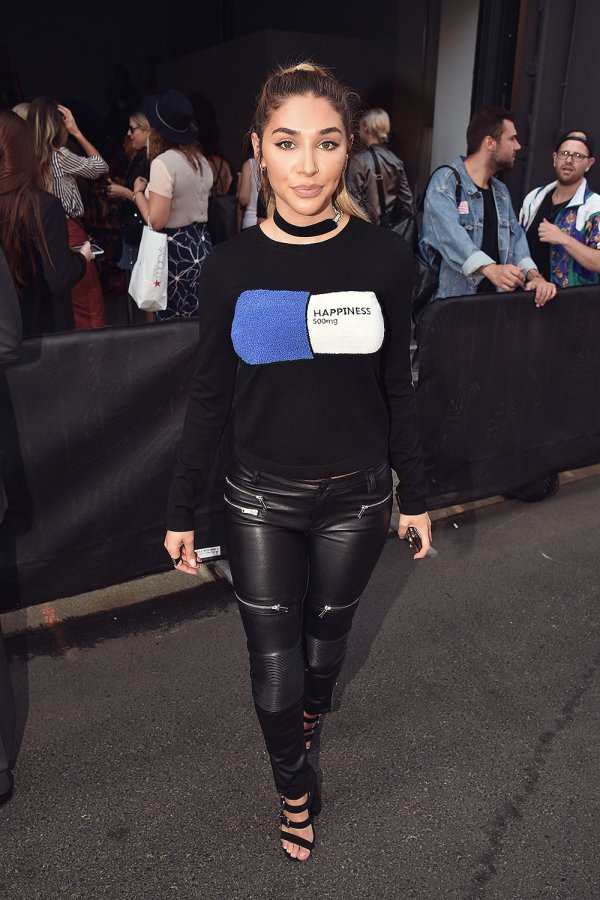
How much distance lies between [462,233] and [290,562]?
9.45ft

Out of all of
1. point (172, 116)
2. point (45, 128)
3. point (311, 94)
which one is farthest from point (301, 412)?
point (45, 128)

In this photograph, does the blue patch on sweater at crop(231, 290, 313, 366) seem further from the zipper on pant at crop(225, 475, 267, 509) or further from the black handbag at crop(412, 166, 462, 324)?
the black handbag at crop(412, 166, 462, 324)

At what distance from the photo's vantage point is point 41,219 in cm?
376

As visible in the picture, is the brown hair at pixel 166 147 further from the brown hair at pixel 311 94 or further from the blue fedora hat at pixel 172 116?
the brown hair at pixel 311 94

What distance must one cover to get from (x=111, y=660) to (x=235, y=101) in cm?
969

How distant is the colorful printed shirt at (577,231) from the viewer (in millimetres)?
4828

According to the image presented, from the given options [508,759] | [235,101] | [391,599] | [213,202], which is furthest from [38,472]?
[235,101]

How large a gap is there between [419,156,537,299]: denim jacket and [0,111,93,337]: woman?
2060 mm

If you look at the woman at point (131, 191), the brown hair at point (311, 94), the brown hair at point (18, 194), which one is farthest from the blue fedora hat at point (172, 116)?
the brown hair at point (311, 94)

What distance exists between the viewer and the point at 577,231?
492cm

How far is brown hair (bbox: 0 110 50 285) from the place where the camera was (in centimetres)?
356

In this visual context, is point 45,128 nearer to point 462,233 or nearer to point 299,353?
point 462,233

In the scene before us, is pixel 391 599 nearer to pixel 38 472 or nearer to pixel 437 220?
pixel 38 472

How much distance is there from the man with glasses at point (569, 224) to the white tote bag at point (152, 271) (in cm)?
239
